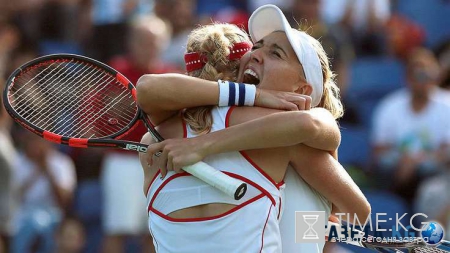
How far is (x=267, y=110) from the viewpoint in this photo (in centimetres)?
358

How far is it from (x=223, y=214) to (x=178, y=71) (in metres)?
4.32

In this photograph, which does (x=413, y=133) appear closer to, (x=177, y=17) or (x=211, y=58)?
(x=177, y=17)

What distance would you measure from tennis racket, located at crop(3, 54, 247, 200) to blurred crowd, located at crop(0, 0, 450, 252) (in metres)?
2.84

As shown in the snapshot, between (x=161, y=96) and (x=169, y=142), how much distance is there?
0.58ft

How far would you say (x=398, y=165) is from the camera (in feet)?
25.2

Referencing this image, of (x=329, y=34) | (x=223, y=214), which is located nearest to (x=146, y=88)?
(x=223, y=214)

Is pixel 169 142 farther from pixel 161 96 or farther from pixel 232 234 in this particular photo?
pixel 232 234

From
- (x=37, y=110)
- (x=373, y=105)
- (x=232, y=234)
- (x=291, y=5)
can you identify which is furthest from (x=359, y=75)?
(x=232, y=234)

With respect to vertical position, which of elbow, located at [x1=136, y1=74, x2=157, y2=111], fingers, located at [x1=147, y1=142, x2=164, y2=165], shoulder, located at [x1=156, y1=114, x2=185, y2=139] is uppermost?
elbow, located at [x1=136, y1=74, x2=157, y2=111]

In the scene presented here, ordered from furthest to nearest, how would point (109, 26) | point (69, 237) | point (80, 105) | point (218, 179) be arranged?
point (109, 26)
point (69, 237)
point (80, 105)
point (218, 179)

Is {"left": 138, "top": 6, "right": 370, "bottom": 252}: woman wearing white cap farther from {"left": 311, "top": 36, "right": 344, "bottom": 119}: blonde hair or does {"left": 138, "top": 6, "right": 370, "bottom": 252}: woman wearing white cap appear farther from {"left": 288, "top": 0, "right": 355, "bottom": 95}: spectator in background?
{"left": 288, "top": 0, "right": 355, "bottom": 95}: spectator in background

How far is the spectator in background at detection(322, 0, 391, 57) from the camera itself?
8445 millimetres

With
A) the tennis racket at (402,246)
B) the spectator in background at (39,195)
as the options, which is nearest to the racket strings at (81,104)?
the tennis racket at (402,246)

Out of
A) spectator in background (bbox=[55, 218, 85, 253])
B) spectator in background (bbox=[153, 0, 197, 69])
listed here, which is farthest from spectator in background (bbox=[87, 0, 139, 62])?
spectator in background (bbox=[55, 218, 85, 253])
